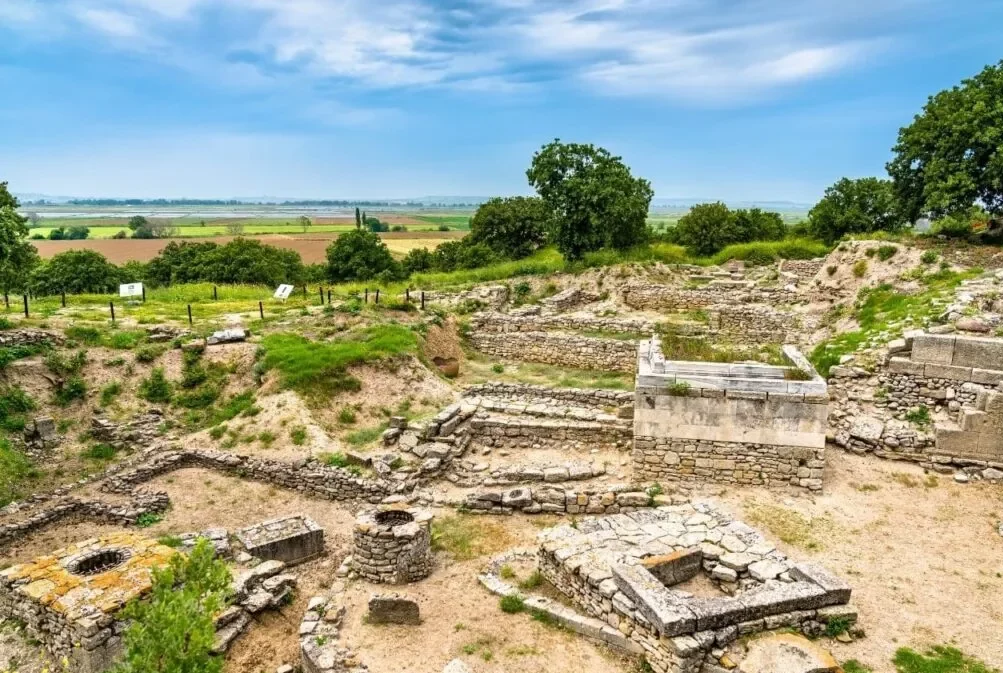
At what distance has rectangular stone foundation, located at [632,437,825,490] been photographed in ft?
39.3

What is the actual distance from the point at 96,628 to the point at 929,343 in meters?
16.6

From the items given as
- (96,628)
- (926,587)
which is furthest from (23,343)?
(926,587)

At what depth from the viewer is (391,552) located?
9.91m

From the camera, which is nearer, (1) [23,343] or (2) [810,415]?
(2) [810,415]

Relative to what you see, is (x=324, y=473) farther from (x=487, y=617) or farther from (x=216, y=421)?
(x=487, y=617)

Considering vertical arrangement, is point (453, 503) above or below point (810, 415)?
below

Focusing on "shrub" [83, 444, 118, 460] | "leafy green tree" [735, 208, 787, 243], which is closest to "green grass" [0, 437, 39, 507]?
"shrub" [83, 444, 118, 460]

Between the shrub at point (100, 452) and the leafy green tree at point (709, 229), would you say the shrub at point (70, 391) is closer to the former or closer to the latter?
the shrub at point (100, 452)

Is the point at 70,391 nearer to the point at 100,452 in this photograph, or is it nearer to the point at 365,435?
the point at 100,452

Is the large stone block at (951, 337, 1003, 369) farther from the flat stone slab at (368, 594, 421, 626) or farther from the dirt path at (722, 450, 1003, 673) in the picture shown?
the flat stone slab at (368, 594, 421, 626)

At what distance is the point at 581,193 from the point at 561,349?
428 inches

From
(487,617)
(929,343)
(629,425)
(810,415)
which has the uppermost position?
(929,343)

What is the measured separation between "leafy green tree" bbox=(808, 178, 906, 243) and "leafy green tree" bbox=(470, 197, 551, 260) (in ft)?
61.8

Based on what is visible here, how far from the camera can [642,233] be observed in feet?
131
